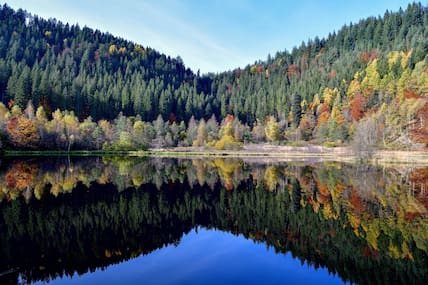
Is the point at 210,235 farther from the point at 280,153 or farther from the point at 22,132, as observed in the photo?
the point at 280,153

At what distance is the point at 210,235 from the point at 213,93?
143m

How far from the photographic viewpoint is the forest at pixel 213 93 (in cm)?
6625

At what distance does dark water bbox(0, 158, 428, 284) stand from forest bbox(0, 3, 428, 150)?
38796 millimetres

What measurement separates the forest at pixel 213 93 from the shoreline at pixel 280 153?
2517 mm

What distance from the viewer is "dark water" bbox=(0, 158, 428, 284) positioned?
32.2ft

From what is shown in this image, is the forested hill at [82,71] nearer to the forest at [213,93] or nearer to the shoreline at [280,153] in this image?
the forest at [213,93]

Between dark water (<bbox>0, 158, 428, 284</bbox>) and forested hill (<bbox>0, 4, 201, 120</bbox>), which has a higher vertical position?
forested hill (<bbox>0, 4, 201, 120</bbox>)

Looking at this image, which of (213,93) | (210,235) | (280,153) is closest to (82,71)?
(213,93)

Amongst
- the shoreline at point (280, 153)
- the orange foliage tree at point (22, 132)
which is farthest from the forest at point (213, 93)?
the shoreline at point (280, 153)

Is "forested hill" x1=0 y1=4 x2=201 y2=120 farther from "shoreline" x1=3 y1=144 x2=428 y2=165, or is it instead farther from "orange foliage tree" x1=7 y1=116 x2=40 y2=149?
"shoreline" x1=3 y1=144 x2=428 y2=165

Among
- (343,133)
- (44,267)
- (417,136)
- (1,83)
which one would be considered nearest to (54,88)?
(1,83)

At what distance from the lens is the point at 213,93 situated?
6078 inches

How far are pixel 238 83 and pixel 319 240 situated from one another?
472 feet

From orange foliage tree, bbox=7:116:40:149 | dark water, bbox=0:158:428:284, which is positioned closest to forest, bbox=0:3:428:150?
orange foliage tree, bbox=7:116:40:149
